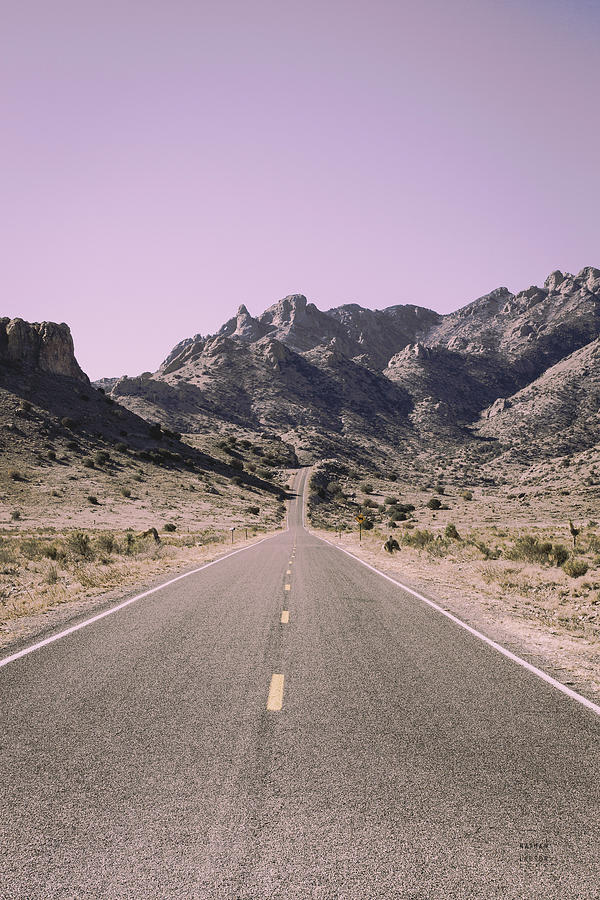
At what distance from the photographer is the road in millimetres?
2627

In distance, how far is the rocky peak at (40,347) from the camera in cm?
8700

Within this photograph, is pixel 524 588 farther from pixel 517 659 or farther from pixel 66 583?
pixel 66 583

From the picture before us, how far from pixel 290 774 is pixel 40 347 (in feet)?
335

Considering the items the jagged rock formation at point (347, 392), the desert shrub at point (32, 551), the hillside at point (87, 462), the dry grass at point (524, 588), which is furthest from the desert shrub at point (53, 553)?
the jagged rock formation at point (347, 392)

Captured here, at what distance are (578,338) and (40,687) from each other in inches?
8805

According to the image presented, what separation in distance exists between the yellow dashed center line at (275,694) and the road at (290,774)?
2.2 inches

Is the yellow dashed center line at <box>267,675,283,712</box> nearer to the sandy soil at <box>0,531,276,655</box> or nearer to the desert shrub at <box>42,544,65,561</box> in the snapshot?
the sandy soil at <box>0,531,276,655</box>

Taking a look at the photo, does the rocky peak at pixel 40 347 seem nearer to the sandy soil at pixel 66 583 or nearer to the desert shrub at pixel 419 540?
the sandy soil at pixel 66 583

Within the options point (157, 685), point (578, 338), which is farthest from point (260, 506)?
point (578, 338)

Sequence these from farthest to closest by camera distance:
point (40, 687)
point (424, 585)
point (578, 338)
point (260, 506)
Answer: point (578, 338)
point (260, 506)
point (424, 585)
point (40, 687)

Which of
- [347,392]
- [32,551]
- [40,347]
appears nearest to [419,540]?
[32,551]

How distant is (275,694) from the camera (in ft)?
17.5

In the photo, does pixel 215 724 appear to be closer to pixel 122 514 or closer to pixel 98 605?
pixel 98 605

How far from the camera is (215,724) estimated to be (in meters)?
4.55
